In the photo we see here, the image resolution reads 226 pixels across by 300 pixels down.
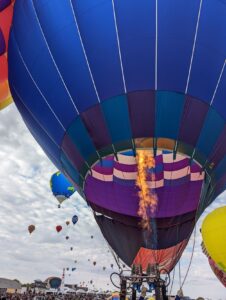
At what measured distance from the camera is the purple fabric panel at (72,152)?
355 inches

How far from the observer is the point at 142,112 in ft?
27.0

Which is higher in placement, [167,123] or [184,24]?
[184,24]

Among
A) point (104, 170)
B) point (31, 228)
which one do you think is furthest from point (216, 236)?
point (31, 228)

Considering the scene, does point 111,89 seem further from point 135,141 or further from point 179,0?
point 179,0

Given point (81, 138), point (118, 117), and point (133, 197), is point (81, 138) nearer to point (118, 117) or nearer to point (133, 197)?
point (118, 117)

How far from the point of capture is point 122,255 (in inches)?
428

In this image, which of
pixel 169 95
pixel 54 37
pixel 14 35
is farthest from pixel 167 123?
pixel 14 35

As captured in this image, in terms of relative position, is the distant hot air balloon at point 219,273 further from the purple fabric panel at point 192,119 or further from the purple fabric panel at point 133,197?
the purple fabric panel at point 192,119

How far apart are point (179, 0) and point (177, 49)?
1024 millimetres

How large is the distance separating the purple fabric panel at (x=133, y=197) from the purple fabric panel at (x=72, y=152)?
3.07ft

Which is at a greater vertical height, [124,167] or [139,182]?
[124,167]

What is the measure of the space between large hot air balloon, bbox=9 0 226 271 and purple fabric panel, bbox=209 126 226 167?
1.1 inches

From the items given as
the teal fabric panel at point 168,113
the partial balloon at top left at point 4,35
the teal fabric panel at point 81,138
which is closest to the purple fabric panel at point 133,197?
the teal fabric panel at point 81,138

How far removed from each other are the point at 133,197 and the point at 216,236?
5282mm
